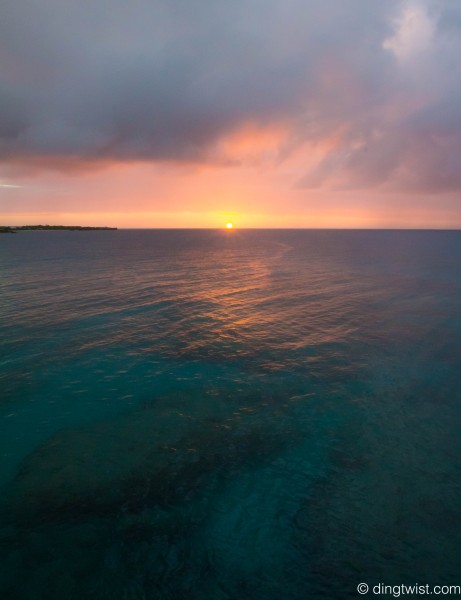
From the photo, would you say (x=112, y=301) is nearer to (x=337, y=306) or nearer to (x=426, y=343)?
(x=337, y=306)

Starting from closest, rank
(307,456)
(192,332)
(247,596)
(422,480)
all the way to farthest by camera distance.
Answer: (247,596)
(422,480)
(307,456)
(192,332)

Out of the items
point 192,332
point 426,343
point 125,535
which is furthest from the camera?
point 192,332

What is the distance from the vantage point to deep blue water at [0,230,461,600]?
1405 cm

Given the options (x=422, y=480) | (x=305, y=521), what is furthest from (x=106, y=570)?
(x=422, y=480)

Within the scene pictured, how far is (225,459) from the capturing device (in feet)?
66.4

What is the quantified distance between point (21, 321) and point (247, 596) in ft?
143

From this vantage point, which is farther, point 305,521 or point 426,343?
point 426,343

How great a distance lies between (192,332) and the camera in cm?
4325

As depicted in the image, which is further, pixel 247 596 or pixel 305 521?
pixel 305 521

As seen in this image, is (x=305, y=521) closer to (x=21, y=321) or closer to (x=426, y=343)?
(x=426, y=343)

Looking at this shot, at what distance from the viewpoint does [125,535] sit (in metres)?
15.2

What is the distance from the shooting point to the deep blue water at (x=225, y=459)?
46.1 feet

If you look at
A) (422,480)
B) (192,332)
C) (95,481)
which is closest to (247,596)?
(95,481)

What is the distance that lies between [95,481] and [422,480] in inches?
725
